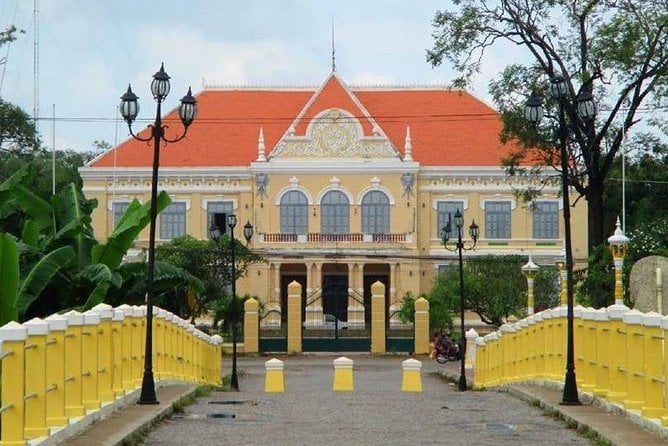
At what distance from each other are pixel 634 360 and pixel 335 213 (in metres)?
56.0

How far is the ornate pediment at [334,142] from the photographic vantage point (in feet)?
229

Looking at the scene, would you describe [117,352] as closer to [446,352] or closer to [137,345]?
[137,345]

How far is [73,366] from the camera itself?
45.7ft

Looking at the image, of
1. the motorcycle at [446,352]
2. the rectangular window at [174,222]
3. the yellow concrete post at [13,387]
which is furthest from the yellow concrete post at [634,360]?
the rectangular window at [174,222]

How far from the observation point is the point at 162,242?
70.1 m

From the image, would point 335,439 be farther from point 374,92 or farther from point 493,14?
point 374,92

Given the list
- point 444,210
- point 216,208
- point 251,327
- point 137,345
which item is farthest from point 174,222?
point 137,345

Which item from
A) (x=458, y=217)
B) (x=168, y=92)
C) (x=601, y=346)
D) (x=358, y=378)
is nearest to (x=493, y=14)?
(x=458, y=217)

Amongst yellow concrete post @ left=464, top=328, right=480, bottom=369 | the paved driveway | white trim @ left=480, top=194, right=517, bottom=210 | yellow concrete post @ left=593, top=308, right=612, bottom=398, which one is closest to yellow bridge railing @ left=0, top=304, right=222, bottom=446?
the paved driveway

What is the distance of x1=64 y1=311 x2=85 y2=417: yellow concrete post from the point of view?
13.6 m

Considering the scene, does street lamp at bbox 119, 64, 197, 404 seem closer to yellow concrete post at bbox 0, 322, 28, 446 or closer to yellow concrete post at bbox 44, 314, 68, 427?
yellow concrete post at bbox 44, 314, 68, 427

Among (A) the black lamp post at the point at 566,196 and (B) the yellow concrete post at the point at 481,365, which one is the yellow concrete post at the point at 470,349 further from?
(A) the black lamp post at the point at 566,196

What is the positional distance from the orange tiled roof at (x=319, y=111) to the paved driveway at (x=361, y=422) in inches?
1867

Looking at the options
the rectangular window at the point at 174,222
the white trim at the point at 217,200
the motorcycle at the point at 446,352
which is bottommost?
the motorcycle at the point at 446,352
